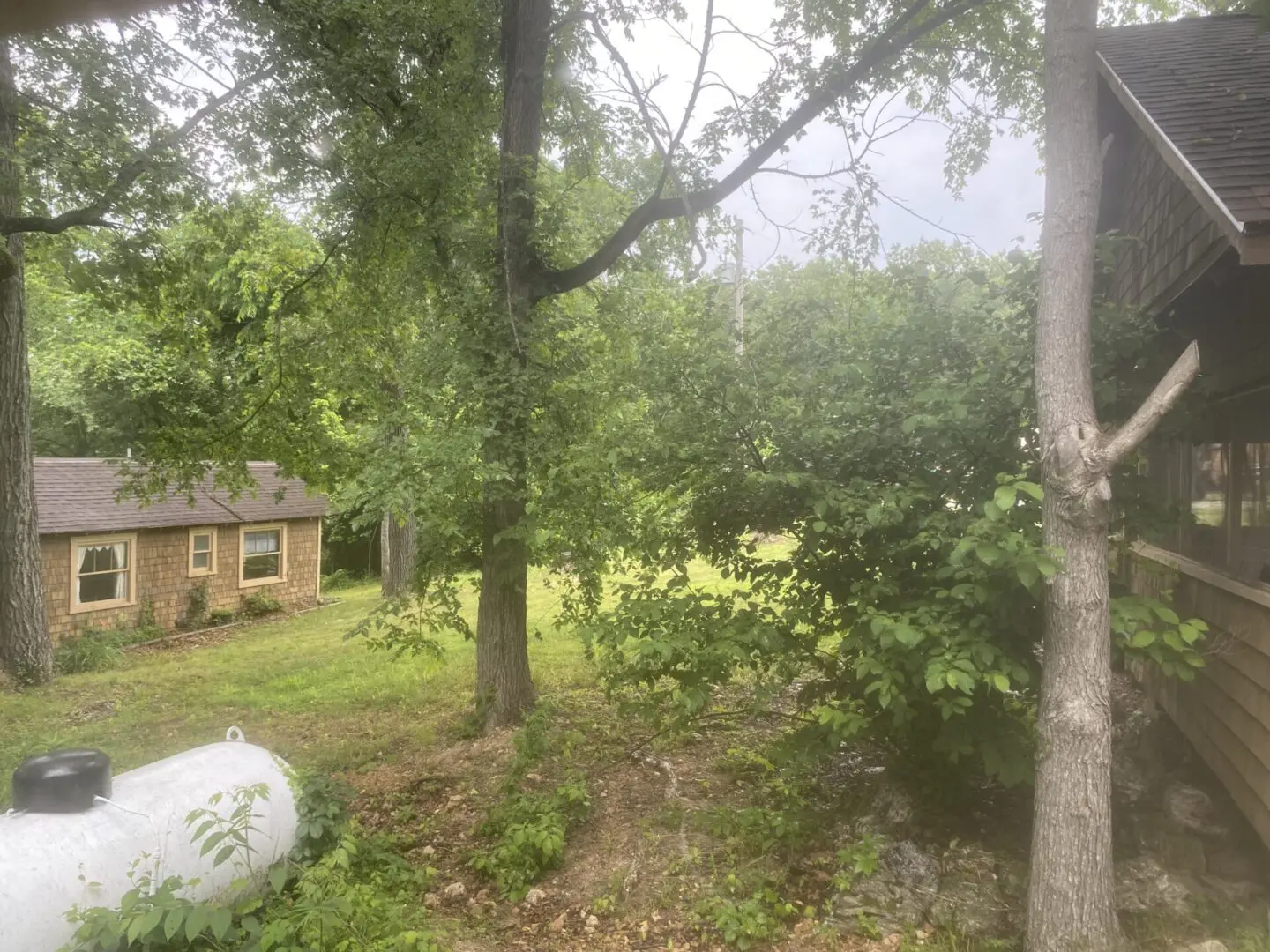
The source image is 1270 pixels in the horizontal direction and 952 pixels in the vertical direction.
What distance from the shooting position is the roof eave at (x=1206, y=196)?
3.70m

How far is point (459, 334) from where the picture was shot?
25.2 ft

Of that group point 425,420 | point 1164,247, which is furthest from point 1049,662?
point 425,420

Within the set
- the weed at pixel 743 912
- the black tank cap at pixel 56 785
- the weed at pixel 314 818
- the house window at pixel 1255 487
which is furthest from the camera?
the weed at pixel 314 818

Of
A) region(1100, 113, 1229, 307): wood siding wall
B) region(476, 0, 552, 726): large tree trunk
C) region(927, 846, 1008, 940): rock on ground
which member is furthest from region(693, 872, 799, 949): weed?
region(1100, 113, 1229, 307): wood siding wall

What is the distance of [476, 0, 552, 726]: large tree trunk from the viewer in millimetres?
7316

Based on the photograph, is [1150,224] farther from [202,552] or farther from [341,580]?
[341,580]

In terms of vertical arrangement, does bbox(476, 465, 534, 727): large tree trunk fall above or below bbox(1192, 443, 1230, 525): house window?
below

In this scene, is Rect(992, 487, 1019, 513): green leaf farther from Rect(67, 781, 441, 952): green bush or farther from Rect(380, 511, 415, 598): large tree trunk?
Rect(380, 511, 415, 598): large tree trunk

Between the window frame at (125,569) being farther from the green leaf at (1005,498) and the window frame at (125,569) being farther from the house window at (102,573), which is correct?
the green leaf at (1005,498)

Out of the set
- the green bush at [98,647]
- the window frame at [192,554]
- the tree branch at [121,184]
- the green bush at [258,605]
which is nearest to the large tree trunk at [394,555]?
the green bush at [258,605]

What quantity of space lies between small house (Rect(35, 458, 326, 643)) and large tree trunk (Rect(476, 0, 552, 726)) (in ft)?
24.3

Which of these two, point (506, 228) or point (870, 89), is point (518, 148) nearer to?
point (506, 228)

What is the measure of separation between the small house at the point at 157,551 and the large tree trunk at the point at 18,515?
2169mm

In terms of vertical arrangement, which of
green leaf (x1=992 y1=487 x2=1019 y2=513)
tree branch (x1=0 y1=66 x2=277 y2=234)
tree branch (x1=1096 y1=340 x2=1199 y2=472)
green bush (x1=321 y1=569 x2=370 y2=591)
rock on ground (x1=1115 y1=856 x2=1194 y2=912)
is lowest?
green bush (x1=321 y1=569 x2=370 y2=591)
